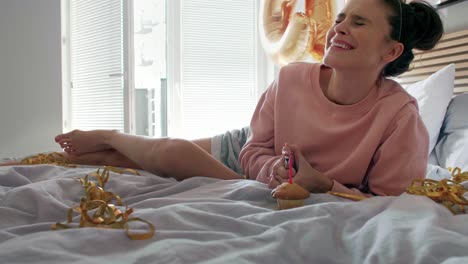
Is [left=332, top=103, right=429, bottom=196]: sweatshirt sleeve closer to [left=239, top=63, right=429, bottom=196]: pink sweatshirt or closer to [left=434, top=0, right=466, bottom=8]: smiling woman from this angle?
[left=239, top=63, right=429, bottom=196]: pink sweatshirt

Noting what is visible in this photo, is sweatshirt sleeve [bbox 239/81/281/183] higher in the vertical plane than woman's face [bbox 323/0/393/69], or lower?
lower

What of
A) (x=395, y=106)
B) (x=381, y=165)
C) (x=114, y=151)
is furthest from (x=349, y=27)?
(x=114, y=151)

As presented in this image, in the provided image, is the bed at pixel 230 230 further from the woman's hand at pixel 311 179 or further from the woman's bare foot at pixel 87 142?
the woman's bare foot at pixel 87 142

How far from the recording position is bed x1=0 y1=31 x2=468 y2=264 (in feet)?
1.89

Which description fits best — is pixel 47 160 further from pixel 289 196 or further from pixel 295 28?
pixel 295 28

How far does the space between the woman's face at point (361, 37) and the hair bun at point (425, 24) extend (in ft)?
0.30

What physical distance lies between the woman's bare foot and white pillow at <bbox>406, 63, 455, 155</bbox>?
45.2 inches

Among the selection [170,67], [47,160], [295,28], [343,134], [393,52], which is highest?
[295,28]

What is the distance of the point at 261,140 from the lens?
1447 mm

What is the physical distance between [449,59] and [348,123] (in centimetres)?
88

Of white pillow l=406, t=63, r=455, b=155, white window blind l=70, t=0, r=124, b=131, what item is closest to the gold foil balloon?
white pillow l=406, t=63, r=455, b=155

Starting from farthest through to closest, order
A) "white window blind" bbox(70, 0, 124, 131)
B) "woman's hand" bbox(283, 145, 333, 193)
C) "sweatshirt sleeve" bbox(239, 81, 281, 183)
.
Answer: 1. "white window blind" bbox(70, 0, 124, 131)
2. "sweatshirt sleeve" bbox(239, 81, 281, 183)
3. "woman's hand" bbox(283, 145, 333, 193)

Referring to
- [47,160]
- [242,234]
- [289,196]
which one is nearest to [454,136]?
[289,196]

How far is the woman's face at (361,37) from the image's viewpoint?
1264mm
